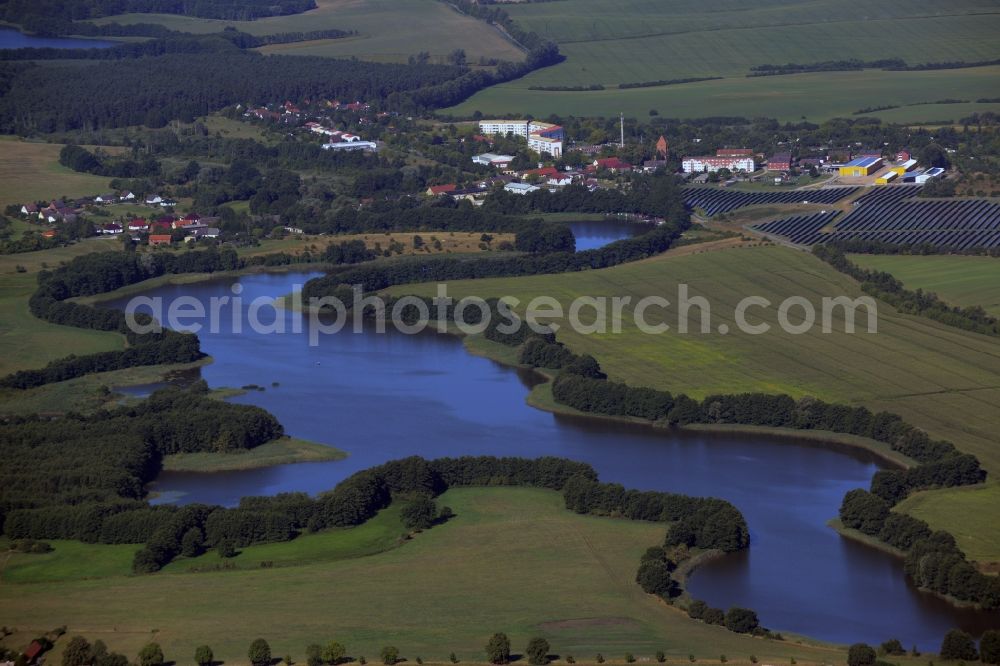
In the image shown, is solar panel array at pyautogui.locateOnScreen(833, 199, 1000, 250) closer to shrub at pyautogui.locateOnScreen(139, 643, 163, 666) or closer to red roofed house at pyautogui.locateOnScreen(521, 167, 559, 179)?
red roofed house at pyautogui.locateOnScreen(521, 167, 559, 179)

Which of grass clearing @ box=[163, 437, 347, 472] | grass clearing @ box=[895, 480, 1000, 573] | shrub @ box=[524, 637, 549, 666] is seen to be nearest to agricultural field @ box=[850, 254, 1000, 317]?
grass clearing @ box=[895, 480, 1000, 573]

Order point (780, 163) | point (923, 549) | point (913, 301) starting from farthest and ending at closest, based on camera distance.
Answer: point (780, 163)
point (913, 301)
point (923, 549)

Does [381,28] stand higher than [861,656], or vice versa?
[381,28]

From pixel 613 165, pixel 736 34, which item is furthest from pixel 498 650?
pixel 736 34

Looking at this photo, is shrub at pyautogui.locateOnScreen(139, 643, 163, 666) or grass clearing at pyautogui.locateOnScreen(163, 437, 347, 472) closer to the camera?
shrub at pyautogui.locateOnScreen(139, 643, 163, 666)

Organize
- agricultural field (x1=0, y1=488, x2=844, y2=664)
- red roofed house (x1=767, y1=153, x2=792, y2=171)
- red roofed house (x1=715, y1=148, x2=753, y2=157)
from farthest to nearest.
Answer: red roofed house (x1=715, y1=148, x2=753, y2=157) < red roofed house (x1=767, y1=153, x2=792, y2=171) < agricultural field (x1=0, y1=488, x2=844, y2=664)

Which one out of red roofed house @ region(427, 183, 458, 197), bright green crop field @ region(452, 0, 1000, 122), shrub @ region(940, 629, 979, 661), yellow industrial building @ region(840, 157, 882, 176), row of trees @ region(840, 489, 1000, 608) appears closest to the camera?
shrub @ region(940, 629, 979, 661)

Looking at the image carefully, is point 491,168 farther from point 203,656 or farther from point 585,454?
point 203,656

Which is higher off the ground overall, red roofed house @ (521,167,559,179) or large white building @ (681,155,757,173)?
large white building @ (681,155,757,173)
